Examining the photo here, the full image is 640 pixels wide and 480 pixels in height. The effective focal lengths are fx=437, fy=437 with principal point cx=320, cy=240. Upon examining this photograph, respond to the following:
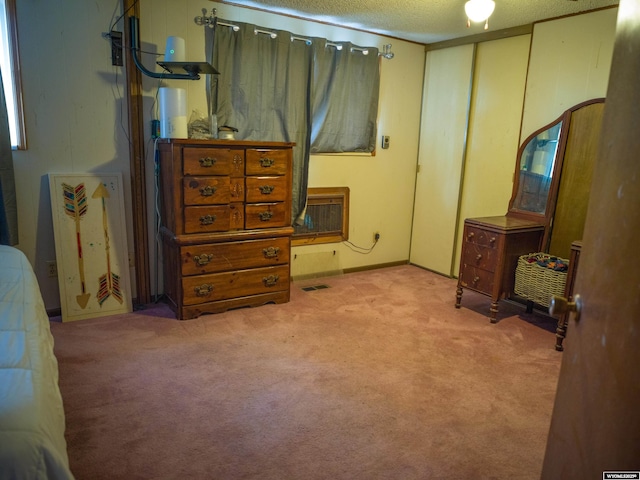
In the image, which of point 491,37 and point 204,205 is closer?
point 204,205

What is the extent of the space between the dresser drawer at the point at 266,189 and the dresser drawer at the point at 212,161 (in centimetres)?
12

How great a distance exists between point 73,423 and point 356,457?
1.23 metres

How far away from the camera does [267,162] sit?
314 cm

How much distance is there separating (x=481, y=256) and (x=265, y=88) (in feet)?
6.91

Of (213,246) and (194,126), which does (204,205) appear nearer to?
(213,246)

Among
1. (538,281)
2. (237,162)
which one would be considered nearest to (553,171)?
(538,281)

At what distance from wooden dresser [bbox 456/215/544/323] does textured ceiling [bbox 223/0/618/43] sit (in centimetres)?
150

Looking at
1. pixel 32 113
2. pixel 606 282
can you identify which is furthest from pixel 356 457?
pixel 32 113

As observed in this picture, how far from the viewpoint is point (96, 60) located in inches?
113

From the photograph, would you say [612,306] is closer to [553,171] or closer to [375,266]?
[553,171]

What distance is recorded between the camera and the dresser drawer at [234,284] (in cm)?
301

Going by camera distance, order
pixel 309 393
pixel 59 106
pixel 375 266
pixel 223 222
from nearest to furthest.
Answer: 1. pixel 309 393
2. pixel 59 106
3. pixel 223 222
4. pixel 375 266

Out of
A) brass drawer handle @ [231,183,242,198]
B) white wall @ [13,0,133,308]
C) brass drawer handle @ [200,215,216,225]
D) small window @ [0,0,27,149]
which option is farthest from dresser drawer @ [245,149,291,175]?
small window @ [0,0,27,149]

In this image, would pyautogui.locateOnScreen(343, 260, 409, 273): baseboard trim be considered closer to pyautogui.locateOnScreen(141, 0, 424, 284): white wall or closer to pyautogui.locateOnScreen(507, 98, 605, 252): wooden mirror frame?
pyautogui.locateOnScreen(141, 0, 424, 284): white wall
